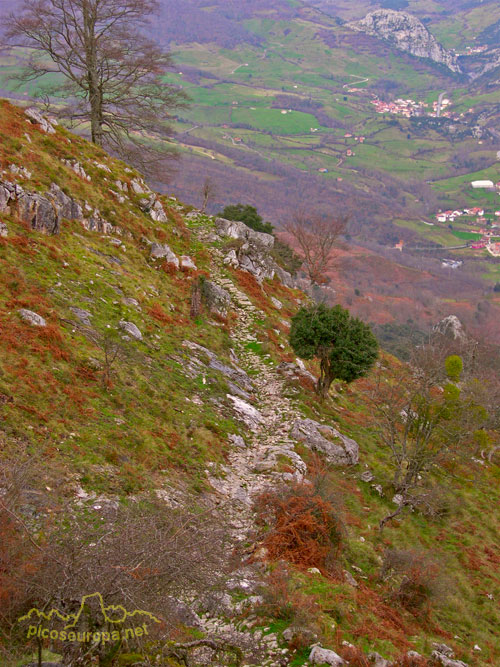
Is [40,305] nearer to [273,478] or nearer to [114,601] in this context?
[273,478]

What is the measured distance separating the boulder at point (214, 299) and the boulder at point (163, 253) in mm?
2021

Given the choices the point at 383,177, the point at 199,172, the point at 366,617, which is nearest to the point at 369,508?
the point at 366,617

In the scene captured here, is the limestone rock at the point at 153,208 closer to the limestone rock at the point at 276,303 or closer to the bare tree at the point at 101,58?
the bare tree at the point at 101,58

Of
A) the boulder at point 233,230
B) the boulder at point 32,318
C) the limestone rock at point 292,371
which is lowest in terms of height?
the limestone rock at point 292,371

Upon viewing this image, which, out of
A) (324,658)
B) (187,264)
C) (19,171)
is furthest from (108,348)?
A: (187,264)

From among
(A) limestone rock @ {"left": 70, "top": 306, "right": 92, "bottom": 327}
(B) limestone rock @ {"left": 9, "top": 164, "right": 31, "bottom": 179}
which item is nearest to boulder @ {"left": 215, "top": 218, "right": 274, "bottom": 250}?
(B) limestone rock @ {"left": 9, "top": 164, "right": 31, "bottom": 179}

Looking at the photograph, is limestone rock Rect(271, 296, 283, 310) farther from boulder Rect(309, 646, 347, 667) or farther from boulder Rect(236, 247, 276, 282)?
boulder Rect(309, 646, 347, 667)

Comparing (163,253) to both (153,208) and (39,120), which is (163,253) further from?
(39,120)

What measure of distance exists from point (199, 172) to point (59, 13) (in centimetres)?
11522

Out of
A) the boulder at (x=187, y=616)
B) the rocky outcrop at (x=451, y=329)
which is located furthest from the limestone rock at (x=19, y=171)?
the rocky outcrop at (x=451, y=329)

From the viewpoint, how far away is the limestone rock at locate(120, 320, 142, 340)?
15.0m

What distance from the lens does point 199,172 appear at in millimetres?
136500

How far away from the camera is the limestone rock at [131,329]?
1500 cm

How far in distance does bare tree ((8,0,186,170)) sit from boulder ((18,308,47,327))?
63.6ft
